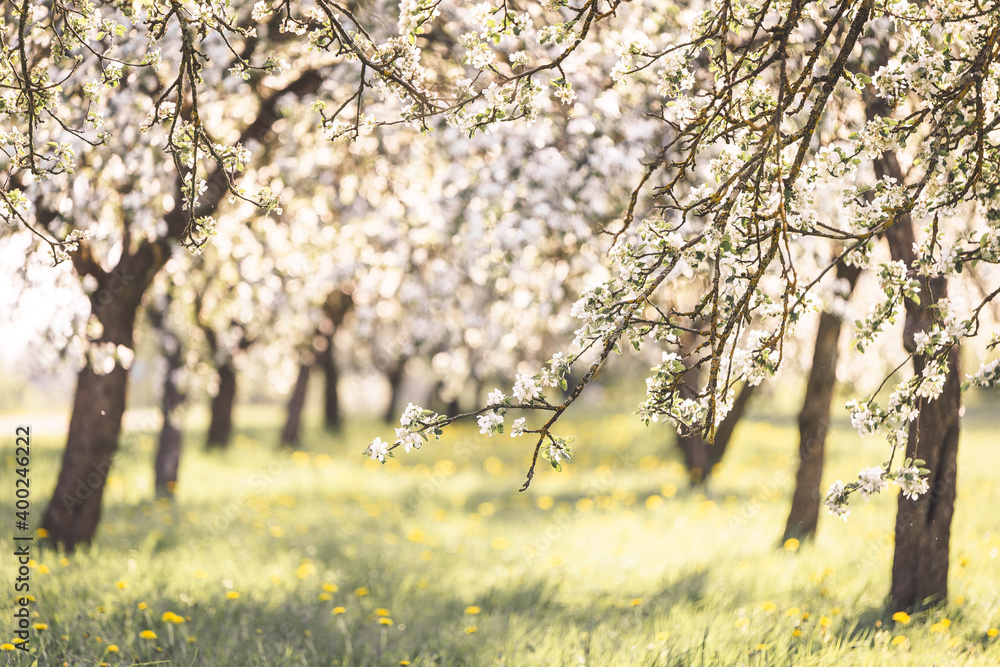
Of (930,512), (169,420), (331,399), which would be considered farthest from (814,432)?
(331,399)

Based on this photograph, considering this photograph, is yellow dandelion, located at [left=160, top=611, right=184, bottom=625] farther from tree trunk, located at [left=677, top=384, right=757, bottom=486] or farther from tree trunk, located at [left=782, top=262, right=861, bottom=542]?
tree trunk, located at [left=677, top=384, right=757, bottom=486]

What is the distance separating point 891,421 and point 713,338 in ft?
2.98

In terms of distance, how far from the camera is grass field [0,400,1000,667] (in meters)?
4.32

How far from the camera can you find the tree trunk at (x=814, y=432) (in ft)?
22.8

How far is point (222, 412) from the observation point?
49.8ft

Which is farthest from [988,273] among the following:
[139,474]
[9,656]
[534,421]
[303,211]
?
[534,421]

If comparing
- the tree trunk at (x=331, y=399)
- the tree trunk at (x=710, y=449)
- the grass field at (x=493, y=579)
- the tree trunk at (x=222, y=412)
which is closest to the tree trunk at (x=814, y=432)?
the grass field at (x=493, y=579)

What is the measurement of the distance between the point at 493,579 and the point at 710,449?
5698 millimetres

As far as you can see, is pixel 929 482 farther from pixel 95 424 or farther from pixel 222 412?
pixel 222 412

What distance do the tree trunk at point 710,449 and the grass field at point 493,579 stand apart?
1.39ft

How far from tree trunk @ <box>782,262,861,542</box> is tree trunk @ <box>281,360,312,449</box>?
1125 centimetres

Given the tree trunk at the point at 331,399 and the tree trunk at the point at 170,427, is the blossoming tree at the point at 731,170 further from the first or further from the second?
the tree trunk at the point at 331,399

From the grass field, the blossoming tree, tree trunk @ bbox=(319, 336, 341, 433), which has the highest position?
the blossoming tree

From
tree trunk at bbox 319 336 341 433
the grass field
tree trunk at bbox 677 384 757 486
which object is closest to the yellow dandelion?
the grass field
